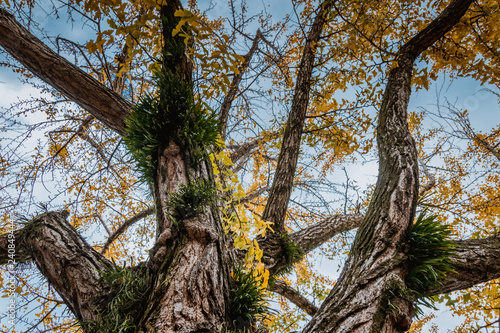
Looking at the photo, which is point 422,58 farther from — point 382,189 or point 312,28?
point 382,189

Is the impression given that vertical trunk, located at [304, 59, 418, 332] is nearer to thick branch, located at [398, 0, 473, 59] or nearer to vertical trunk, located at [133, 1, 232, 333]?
vertical trunk, located at [133, 1, 232, 333]

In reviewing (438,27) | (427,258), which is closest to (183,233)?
(427,258)

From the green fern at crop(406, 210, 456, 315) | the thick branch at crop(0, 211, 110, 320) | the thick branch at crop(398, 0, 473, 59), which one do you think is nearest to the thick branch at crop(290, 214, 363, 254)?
the green fern at crop(406, 210, 456, 315)

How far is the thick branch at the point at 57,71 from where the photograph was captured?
2139 mm

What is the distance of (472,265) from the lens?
63.1 inches

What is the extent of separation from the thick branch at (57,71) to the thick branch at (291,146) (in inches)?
55.3

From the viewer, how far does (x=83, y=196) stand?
14.4 feet

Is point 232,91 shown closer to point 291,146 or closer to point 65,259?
point 291,146

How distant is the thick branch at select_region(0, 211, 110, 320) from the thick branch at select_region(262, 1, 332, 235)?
133 cm

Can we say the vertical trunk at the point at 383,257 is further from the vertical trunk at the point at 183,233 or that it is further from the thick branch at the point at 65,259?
the thick branch at the point at 65,259

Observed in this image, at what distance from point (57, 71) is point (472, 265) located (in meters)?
3.19

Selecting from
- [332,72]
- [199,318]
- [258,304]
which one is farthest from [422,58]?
[199,318]

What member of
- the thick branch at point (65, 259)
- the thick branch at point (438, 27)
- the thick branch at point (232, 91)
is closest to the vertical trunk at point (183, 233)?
the thick branch at point (65, 259)

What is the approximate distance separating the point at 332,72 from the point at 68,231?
3060 millimetres
